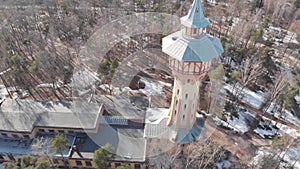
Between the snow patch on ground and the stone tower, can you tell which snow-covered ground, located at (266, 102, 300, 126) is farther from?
the stone tower

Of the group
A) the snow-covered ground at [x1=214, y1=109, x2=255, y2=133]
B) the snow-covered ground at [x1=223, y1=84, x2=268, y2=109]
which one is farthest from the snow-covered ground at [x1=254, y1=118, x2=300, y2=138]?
the snow-covered ground at [x1=223, y1=84, x2=268, y2=109]

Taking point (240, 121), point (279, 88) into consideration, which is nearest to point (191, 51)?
point (279, 88)

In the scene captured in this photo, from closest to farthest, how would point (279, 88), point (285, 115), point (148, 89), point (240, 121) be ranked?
point (279, 88) → point (240, 121) → point (285, 115) → point (148, 89)

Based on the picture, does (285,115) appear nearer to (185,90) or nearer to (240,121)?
(240,121)

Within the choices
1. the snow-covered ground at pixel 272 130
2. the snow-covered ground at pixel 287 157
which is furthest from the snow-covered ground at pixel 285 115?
the snow-covered ground at pixel 287 157

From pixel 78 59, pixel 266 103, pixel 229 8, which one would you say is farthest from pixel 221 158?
pixel 229 8

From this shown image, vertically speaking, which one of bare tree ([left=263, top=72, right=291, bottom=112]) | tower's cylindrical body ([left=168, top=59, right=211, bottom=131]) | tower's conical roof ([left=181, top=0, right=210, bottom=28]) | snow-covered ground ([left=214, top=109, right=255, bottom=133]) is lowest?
snow-covered ground ([left=214, top=109, right=255, bottom=133])

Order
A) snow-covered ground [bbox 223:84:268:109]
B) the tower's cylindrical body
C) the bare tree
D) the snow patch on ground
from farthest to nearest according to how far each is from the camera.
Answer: snow-covered ground [bbox 223:84:268:109], the bare tree, the snow patch on ground, the tower's cylindrical body

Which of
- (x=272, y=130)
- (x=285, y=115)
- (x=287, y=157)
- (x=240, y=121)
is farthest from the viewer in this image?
Answer: (x=285, y=115)
